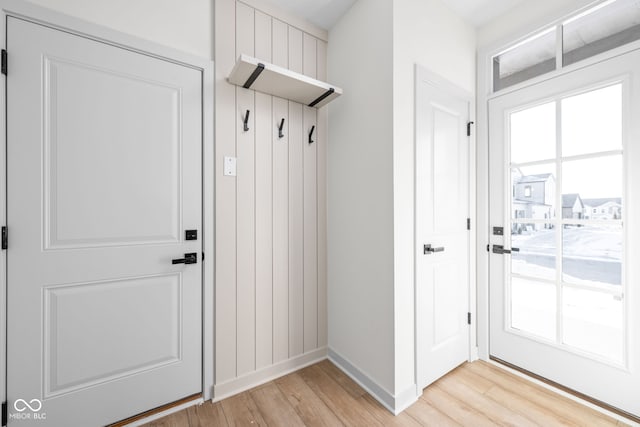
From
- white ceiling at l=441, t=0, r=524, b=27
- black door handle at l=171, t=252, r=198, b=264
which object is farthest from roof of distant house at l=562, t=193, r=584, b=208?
black door handle at l=171, t=252, r=198, b=264

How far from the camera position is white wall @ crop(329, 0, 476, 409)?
1.57 metres

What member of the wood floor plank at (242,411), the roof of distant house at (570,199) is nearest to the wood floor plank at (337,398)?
the wood floor plank at (242,411)

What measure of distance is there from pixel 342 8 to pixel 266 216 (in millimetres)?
1609

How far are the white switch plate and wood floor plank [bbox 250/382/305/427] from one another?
144 centimetres

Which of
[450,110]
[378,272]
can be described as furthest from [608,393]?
[450,110]

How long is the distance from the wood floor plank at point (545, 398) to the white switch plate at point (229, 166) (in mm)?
2236

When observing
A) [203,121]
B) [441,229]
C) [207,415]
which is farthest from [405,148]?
[207,415]

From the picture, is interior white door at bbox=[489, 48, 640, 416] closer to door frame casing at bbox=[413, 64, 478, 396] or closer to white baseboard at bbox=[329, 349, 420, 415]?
door frame casing at bbox=[413, 64, 478, 396]

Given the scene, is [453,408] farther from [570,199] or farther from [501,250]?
[570,199]

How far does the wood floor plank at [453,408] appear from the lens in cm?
145

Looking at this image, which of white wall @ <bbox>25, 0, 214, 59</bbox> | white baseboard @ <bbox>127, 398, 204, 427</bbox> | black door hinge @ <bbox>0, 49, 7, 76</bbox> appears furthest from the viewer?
white baseboard @ <bbox>127, 398, 204, 427</bbox>

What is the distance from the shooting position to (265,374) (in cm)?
181

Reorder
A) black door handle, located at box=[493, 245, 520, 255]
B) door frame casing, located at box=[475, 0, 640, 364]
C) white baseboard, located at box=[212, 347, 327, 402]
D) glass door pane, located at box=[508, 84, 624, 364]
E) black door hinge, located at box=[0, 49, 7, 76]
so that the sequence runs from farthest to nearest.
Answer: door frame casing, located at box=[475, 0, 640, 364]
black door handle, located at box=[493, 245, 520, 255]
white baseboard, located at box=[212, 347, 327, 402]
glass door pane, located at box=[508, 84, 624, 364]
black door hinge, located at box=[0, 49, 7, 76]

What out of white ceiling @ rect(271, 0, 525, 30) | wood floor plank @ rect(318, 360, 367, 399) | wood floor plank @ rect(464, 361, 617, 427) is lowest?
wood floor plank @ rect(318, 360, 367, 399)
